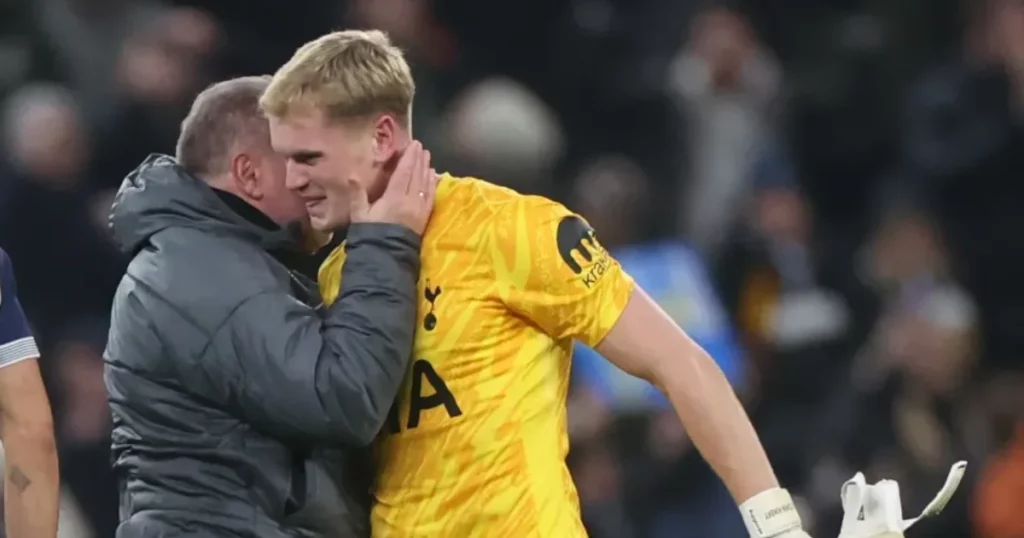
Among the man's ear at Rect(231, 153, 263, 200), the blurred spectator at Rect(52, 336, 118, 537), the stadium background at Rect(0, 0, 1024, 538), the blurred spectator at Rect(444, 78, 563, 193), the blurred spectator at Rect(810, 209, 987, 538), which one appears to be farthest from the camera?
the blurred spectator at Rect(444, 78, 563, 193)

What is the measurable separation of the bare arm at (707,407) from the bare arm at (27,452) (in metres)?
1.30

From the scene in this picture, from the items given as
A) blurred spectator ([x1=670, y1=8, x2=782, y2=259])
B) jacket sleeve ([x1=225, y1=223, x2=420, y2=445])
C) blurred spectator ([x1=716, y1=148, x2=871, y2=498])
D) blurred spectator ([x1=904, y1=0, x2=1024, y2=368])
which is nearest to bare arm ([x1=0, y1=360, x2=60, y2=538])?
jacket sleeve ([x1=225, y1=223, x2=420, y2=445])

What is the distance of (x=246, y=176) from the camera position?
3.40 metres

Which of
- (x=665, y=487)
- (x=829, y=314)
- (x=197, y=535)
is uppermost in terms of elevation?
(x=197, y=535)

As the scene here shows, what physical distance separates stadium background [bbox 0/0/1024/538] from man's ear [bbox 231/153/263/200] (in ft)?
9.64

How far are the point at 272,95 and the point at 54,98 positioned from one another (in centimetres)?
414

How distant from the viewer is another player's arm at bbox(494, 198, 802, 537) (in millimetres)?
3148

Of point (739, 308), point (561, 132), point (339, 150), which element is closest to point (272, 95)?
point (339, 150)

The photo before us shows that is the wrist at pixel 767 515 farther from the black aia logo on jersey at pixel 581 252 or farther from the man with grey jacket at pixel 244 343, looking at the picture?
the man with grey jacket at pixel 244 343

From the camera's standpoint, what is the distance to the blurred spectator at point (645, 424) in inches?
246

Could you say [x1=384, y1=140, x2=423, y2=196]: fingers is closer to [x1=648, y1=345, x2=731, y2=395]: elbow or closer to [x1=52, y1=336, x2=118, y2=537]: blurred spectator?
[x1=648, y1=345, x2=731, y2=395]: elbow

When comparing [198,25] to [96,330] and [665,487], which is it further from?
[665,487]

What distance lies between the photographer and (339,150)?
321 cm

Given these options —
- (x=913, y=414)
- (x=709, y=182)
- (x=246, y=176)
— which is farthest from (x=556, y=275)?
(x=709, y=182)
